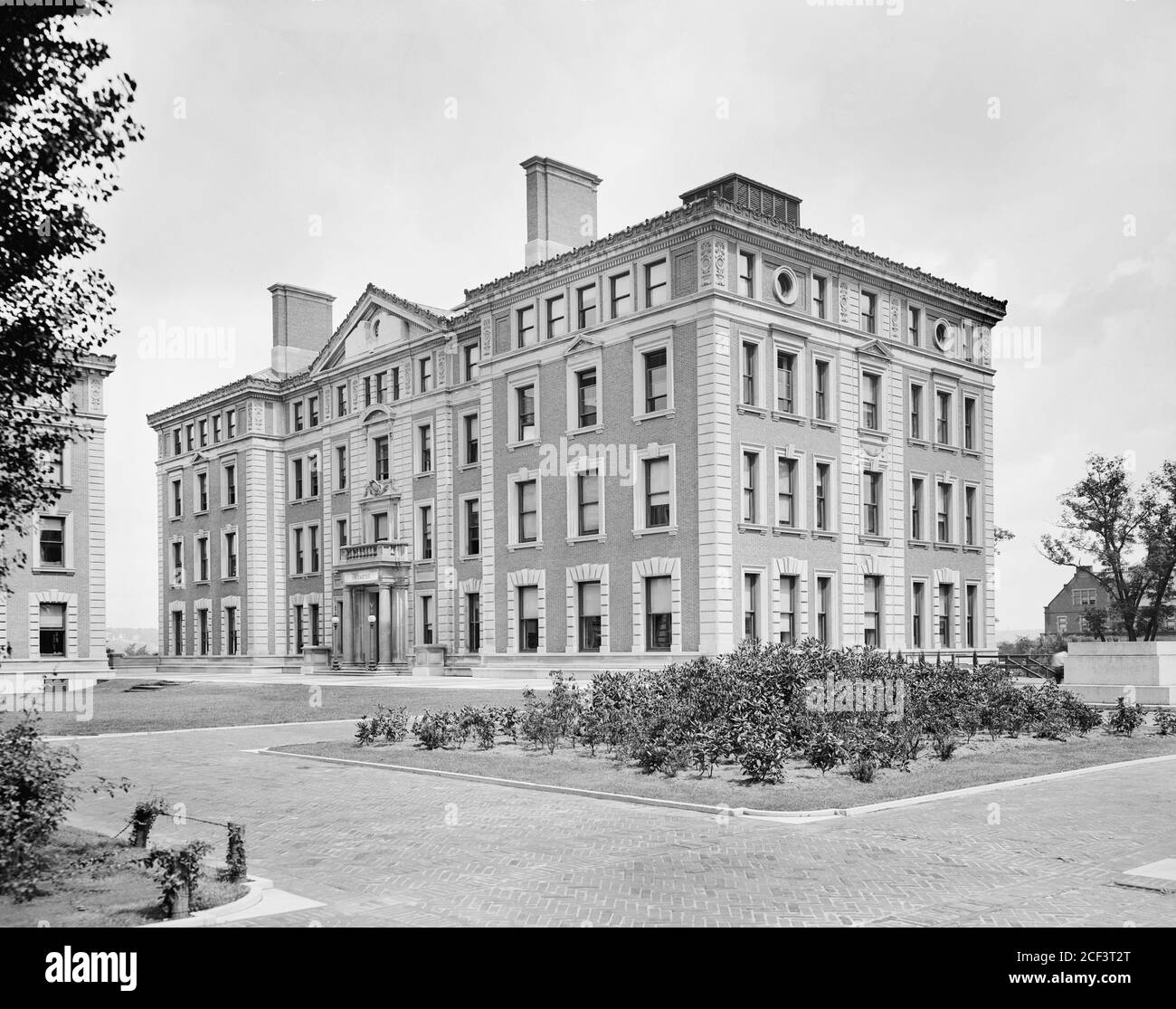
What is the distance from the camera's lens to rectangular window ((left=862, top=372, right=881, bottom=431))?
43719 mm

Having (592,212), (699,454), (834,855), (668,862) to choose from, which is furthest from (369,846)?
(592,212)

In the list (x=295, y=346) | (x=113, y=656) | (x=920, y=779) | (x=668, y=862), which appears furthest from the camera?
(x=113, y=656)

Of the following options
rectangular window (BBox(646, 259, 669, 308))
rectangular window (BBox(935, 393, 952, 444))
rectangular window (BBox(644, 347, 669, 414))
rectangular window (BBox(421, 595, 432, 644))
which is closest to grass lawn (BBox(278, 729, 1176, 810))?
rectangular window (BBox(644, 347, 669, 414))

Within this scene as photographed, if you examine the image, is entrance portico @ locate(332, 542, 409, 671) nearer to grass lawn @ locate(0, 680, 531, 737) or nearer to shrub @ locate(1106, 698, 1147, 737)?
grass lawn @ locate(0, 680, 531, 737)

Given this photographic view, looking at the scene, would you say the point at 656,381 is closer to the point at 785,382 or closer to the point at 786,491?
the point at 785,382

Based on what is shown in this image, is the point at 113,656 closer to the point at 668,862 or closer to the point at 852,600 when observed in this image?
the point at 852,600

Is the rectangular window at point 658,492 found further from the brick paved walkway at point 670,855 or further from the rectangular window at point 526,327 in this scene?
the brick paved walkway at point 670,855

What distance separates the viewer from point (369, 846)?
1207 cm

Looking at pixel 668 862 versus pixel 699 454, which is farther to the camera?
pixel 699 454

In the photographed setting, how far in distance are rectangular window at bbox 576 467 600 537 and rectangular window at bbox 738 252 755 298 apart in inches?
341

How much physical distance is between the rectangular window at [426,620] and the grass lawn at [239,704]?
27.0ft

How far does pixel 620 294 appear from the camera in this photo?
4138 centimetres

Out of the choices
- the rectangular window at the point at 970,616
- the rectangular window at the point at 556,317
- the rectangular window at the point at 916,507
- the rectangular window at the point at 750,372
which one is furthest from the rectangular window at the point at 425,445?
the rectangular window at the point at 970,616
